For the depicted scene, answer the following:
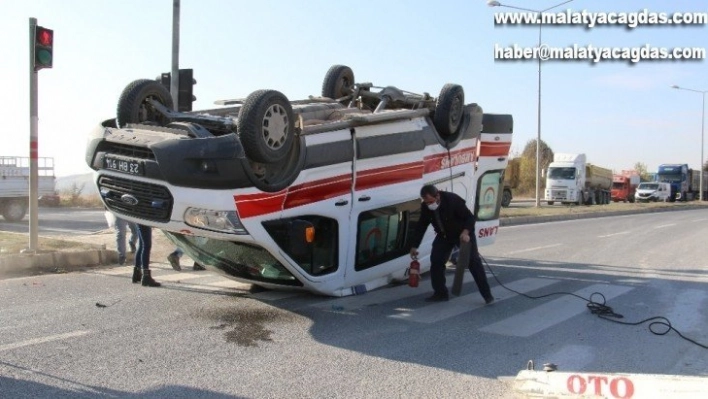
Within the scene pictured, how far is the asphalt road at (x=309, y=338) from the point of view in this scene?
471cm

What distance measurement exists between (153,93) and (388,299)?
3519 millimetres

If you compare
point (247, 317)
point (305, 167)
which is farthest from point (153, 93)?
point (247, 317)

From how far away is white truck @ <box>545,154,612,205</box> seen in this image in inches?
1641

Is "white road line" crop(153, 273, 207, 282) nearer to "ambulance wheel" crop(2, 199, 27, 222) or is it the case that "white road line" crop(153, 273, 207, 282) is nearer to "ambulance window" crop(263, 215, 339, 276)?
"ambulance window" crop(263, 215, 339, 276)

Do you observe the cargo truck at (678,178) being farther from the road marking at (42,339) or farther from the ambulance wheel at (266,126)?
the road marking at (42,339)

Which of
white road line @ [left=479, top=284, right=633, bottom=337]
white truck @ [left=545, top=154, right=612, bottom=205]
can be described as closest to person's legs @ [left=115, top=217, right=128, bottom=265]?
white road line @ [left=479, top=284, right=633, bottom=337]

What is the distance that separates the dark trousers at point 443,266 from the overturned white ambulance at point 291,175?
0.49 meters

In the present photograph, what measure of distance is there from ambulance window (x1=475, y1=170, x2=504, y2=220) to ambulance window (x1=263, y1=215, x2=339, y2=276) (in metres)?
3.32

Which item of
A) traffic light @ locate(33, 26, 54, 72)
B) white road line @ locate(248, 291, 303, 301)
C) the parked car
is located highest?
traffic light @ locate(33, 26, 54, 72)

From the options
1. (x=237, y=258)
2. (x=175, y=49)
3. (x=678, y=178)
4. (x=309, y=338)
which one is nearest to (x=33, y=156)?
(x=175, y=49)

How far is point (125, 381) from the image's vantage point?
15.1 ft

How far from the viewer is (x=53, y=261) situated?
32.1 feet

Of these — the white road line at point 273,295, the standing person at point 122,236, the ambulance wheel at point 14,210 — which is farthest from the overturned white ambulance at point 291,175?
the ambulance wheel at point 14,210

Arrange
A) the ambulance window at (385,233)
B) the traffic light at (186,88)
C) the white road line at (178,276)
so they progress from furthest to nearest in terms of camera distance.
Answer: the traffic light at (186,88) → the white road line at (178,276) → the ambulance window at (385,233)
